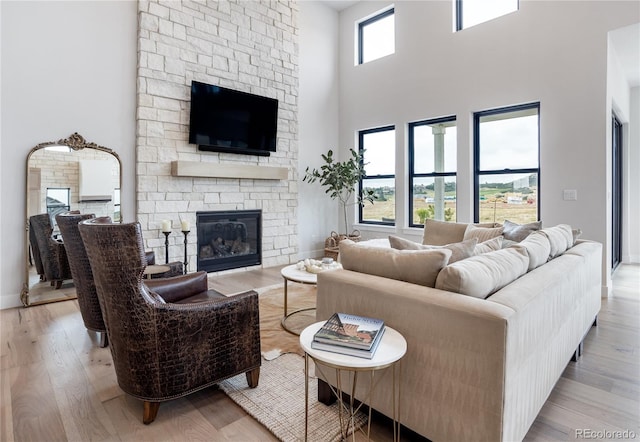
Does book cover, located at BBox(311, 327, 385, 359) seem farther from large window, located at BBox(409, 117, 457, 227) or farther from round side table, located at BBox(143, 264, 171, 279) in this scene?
large window, located at BBox(409, 117, 457, 227)

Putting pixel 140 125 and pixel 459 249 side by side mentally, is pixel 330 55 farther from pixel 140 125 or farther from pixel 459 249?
pixel 459 249

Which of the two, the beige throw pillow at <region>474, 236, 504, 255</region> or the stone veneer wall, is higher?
the stone veneer wall

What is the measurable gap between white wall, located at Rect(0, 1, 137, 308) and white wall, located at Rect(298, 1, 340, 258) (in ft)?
8.49

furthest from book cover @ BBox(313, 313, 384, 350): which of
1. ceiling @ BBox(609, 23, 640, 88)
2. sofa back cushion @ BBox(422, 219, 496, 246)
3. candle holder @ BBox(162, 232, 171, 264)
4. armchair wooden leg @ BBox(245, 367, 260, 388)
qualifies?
ceiling @ BBox(609, 23, 640, 88)

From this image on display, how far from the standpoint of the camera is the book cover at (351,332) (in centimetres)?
133

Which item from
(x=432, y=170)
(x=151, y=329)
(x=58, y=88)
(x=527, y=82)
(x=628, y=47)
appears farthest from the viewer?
(x=432, y=170)

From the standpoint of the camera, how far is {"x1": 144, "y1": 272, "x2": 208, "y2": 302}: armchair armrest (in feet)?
7.42

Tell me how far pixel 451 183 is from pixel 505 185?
0.73 meters

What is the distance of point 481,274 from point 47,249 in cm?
399

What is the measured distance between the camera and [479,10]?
473 centimetres

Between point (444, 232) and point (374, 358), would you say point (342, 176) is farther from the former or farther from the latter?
point (374, 358)

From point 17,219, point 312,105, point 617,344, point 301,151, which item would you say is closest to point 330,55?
point 312,105

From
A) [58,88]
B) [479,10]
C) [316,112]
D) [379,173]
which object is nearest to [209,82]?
[58,88]

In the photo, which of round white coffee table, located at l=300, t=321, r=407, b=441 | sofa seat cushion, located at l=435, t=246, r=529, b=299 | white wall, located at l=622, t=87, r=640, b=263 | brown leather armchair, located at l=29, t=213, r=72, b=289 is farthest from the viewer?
white wall, located at l=622, t=87, r=640, b=263
